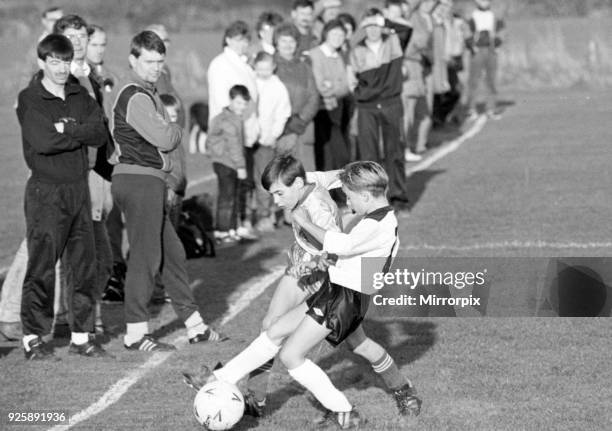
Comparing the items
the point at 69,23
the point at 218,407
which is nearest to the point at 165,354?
the point at 218,407

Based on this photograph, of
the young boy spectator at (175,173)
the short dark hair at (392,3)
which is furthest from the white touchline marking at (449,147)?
the young boy spectator at (175,173)

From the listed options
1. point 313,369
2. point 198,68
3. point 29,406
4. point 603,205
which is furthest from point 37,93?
point 198,68

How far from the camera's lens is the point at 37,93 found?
344 inches

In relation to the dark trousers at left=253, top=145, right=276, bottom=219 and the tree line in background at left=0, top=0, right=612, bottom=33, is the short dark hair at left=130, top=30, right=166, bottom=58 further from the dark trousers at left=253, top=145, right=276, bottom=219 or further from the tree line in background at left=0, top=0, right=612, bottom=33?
the tree line in background at left=0, top=0, right=612, bottom=33

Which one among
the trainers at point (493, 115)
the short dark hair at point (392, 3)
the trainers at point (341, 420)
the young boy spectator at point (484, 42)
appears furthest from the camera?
the trainers at point (493, 115)

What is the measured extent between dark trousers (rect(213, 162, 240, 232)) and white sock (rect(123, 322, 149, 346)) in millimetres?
4276

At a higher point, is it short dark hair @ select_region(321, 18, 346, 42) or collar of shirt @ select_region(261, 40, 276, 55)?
short dark hair @ select_region(321, 18, 346, 42)

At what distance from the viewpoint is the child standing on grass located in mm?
6965

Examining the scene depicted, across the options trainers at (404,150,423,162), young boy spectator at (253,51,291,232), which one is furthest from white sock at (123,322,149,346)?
trainers at (404,150,423,162)

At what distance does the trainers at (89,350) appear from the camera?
29.6 ft

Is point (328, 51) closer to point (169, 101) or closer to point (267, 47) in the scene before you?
point (267, 47)

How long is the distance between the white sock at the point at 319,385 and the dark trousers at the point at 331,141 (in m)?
8.58

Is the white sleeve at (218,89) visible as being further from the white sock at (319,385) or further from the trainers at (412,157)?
the white sock at (319,385)

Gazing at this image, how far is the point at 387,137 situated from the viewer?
1455 cm
